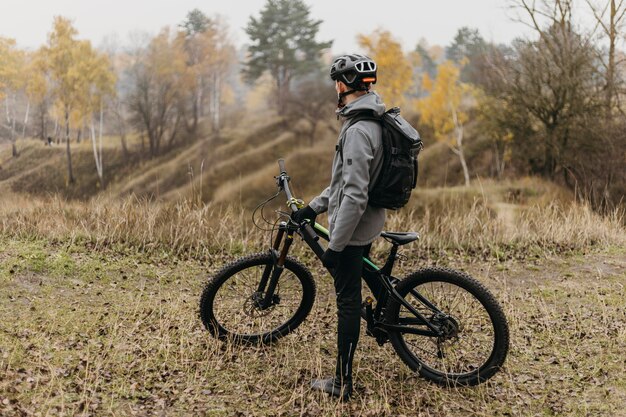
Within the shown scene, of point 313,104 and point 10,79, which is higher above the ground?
point 313,104

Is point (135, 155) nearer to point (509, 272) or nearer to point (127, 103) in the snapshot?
point (127, 103)

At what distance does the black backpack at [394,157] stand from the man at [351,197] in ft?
0.11

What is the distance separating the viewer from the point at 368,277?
3961 mm

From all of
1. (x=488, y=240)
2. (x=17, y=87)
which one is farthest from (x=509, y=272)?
(x=17, y=87)

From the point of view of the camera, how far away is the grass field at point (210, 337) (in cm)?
378

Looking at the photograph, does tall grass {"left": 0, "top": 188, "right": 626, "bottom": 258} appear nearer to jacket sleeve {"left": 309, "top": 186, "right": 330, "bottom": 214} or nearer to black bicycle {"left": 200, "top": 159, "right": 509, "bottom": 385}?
black bicycle {"left": 200, "top": 159, "right": 509, "bottom": 385}

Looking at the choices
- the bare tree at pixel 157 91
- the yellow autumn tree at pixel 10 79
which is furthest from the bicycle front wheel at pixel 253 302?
the bare tree at pixel 157 91

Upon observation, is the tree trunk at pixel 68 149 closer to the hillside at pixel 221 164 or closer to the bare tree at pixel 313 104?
the hillside at pixel 221 164

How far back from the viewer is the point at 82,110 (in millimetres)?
21625

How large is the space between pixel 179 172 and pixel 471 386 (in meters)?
22.4

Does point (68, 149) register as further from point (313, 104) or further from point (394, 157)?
point (394, 157)

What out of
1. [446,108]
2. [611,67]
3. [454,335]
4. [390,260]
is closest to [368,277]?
[390,260]

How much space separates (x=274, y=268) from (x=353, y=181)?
3.99 feet

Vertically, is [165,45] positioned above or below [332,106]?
above
